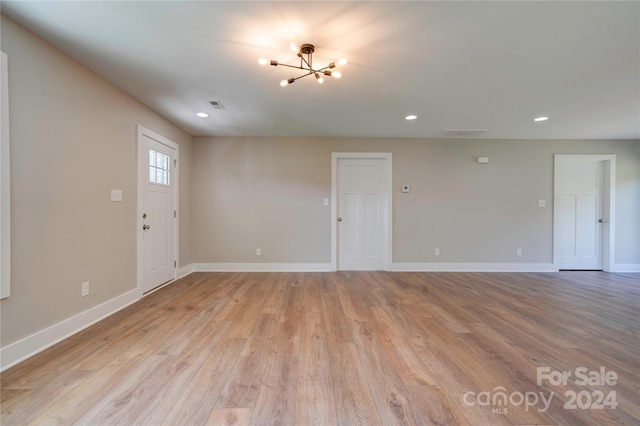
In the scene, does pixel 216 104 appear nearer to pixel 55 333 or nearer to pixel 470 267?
pixel 55 333

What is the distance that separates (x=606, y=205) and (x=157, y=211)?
7612 millimetres

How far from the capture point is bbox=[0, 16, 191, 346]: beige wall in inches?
68.4

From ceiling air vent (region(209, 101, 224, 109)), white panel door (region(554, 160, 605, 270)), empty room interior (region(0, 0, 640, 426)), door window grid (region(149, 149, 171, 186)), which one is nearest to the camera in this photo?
empty room interior (region(0, 0, 640, 426))

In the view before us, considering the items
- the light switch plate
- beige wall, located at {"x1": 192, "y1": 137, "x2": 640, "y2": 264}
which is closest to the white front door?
the light switch plate

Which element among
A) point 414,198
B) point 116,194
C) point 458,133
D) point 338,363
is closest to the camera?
point 338,363

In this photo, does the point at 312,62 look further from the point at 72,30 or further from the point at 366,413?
the point at 366,413

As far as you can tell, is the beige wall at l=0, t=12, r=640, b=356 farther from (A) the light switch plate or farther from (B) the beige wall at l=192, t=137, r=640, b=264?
(A) the light switch plate

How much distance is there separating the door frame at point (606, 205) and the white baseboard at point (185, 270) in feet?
21.7

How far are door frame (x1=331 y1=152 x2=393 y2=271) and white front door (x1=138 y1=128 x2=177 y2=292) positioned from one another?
2618mm

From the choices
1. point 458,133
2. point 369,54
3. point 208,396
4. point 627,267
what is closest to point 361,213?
point 458,133

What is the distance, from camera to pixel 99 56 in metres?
2.09

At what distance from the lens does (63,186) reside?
2.06m

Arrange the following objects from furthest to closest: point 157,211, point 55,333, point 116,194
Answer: point 157,211 < point 116,194 < point 55,333

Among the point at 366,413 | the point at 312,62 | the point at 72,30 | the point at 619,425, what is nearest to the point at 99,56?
the point at 72,30
